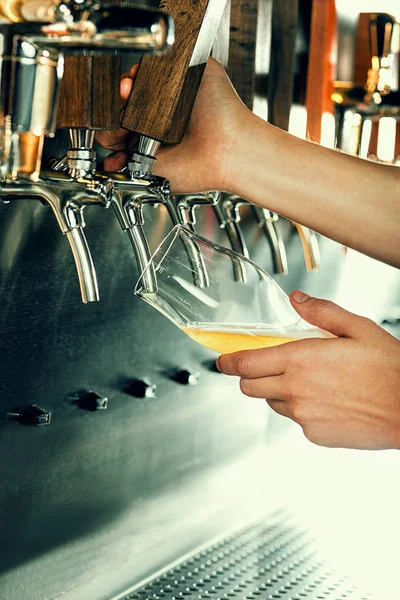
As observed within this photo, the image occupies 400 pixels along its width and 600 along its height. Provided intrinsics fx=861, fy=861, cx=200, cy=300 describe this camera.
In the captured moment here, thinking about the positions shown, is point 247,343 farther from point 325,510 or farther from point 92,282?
point 325,510

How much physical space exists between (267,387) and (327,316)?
98 mm

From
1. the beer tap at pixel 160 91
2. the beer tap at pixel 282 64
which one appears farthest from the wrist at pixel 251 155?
the beer tap at pixel 282 64

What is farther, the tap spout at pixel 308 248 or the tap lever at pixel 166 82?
the tap spout at pixel 308 248

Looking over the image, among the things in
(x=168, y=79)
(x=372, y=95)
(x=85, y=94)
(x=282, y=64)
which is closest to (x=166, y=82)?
(x=168, y=79)

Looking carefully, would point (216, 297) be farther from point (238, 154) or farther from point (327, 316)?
point (238, 154)

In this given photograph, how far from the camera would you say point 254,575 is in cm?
115

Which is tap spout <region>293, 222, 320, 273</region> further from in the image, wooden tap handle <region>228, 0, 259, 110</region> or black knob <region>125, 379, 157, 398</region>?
black knob <region>125, 379, 157, 398</region>

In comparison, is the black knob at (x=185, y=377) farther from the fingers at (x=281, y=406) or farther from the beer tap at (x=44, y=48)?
the beer tap at (x=44, y=48)

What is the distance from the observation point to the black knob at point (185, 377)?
4.34ft

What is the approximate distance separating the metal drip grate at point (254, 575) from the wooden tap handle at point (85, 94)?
1.97ft

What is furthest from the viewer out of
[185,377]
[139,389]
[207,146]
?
[185,377]

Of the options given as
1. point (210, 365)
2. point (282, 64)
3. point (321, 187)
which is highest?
point (282, 64)

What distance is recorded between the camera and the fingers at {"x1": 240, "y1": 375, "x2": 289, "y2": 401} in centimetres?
88

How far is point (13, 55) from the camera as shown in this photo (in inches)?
23.7
